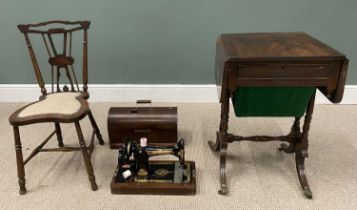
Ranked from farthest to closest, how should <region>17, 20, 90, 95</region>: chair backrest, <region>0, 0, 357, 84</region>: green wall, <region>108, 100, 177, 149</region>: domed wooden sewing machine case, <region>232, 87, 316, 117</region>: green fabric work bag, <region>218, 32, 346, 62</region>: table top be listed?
<region>0, 0, 357, 84</region>: green wall → <region>108, 100, 177, 149</region>: domed wooden sewing machine case → <region>17, 20, 90, 95</region>: chair backrest → <region>232, 87, 316, 117</region>: green fabric work bag → <region>218, 32, 346, 62</region>: table top

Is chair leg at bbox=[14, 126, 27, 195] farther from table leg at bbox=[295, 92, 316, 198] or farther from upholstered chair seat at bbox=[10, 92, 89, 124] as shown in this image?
table leg at bbox=[295, 92, 316, 198]

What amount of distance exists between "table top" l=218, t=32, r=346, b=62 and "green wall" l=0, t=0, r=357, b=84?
2.91ft

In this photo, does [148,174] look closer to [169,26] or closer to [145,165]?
[145,165]

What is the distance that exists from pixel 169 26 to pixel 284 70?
1463mm

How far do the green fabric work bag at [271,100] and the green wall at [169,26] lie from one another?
1.17m

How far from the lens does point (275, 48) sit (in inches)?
56.9

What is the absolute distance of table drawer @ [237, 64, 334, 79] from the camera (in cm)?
133

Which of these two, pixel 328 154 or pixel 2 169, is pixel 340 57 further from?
pixel 2 169

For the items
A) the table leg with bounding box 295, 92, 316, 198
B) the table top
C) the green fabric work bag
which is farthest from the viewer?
the table leg with bounding box 295, 92, 316, 198

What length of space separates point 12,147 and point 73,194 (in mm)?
790

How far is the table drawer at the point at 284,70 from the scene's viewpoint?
1.33 m

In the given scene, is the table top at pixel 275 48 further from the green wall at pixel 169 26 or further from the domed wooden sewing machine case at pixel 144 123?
the green wall at pixel 169 26

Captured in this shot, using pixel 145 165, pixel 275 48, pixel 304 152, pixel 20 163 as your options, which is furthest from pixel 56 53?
pixel 304 152

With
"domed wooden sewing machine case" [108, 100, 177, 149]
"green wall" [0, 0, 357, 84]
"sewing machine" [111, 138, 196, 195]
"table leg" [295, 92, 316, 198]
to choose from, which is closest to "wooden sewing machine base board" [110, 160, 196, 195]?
"sewing machine" [111, 138, 196, 195]
